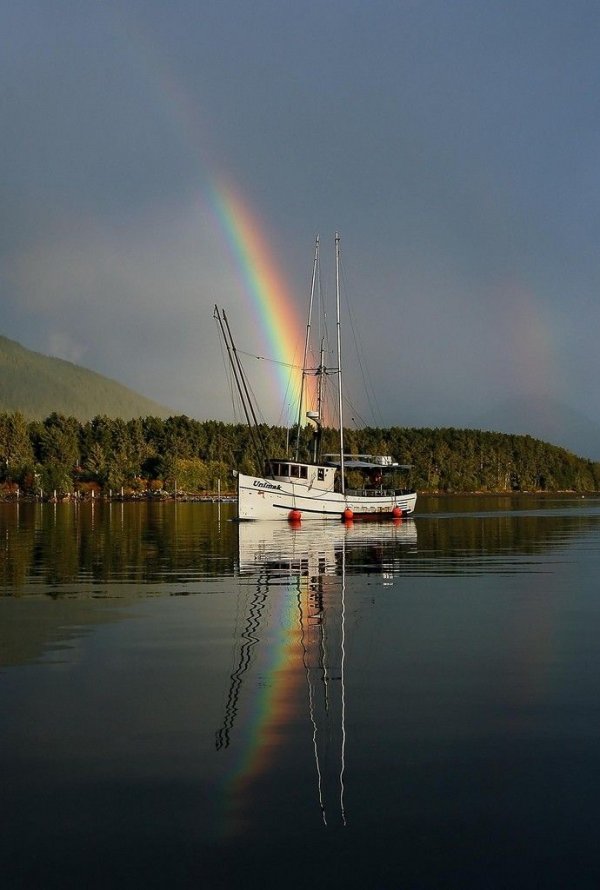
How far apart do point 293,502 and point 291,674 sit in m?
76.8

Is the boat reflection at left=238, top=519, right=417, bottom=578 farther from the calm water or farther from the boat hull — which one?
the boat hull

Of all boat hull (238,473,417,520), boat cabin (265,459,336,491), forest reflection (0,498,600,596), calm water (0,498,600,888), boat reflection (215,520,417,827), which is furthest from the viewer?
boat cabin (265,459,336,491)

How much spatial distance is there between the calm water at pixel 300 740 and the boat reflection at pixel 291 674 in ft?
0.19

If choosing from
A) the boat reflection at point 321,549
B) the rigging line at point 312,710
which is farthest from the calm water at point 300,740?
the boat reflection at point 321,549

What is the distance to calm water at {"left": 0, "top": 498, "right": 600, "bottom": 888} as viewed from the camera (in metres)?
9.12

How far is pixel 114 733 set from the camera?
13.2m

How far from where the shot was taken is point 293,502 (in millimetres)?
93688

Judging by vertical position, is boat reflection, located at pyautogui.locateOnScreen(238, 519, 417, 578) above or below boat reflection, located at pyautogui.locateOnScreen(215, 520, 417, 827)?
above

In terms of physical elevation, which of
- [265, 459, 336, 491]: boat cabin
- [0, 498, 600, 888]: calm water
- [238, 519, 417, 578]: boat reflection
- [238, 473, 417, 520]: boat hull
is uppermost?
[265, 459, 336, 491]: boat cabin

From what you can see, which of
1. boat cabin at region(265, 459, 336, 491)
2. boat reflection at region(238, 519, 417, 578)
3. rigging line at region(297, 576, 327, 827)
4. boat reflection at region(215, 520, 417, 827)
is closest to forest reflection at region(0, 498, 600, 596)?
boat reflection at region(238, 519, 417, 578)

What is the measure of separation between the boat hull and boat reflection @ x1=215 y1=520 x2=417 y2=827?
173ft

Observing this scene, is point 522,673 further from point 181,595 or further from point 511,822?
point 181,595

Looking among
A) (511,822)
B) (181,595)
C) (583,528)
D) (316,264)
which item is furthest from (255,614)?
(316,264)

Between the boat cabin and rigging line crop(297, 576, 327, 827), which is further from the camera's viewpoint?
the boat cabin
